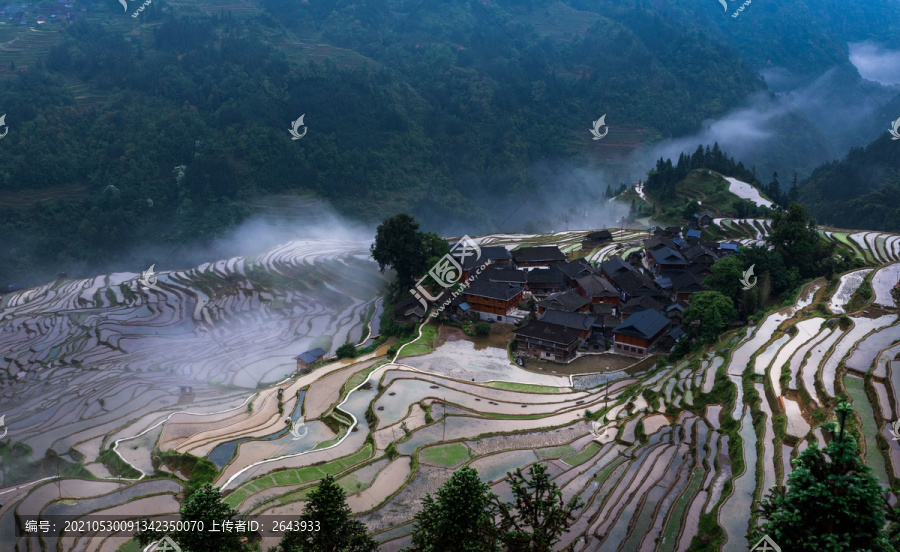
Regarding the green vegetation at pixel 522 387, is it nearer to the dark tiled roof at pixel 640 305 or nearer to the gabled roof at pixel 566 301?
the gabled roof at pixel 566 301

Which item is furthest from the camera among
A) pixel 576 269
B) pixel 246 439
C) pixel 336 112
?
pixel 336 112

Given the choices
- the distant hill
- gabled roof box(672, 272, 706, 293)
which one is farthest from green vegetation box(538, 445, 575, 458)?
the distant hill

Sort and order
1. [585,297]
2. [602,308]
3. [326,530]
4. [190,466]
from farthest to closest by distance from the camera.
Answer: [585,297] < [602,308] < [190,466] < [326,530]

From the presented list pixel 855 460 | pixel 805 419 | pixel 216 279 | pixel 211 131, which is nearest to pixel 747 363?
pixel 805 419

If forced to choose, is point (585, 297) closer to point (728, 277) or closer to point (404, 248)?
point (728, 277)

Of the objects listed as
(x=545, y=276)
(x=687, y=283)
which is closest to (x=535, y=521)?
(x=687, y=283)

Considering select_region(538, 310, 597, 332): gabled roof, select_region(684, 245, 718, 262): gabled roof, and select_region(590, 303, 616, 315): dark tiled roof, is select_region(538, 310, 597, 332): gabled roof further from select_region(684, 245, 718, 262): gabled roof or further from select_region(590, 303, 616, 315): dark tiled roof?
select_region(684, 245, 718, 262): gabled roof

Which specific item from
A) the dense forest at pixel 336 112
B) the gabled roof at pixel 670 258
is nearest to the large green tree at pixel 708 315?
the gabled roof at pixel 670 258

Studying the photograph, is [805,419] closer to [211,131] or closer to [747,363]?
[747,363]
